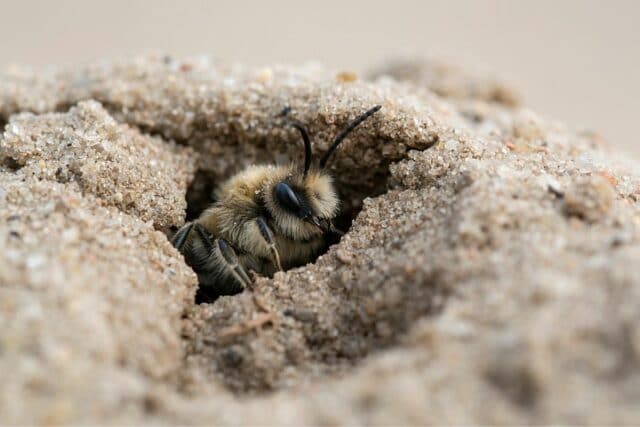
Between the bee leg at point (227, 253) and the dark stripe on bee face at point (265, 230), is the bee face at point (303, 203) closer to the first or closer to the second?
the dark stripe on bee face at point (265, 230)

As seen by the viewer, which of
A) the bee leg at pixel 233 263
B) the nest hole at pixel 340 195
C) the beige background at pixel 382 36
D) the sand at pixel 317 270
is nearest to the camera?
the sand at pixel 317 270

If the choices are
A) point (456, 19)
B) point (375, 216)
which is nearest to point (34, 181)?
point (375, 216)

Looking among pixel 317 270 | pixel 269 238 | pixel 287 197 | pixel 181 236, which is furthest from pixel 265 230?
pixel 317 270

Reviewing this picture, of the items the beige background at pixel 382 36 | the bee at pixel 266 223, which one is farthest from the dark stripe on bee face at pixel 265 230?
the beige background at pixel 382 36

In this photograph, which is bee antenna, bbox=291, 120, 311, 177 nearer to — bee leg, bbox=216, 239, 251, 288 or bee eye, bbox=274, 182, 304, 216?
bee eye, bbox=274, 182, 304, 216

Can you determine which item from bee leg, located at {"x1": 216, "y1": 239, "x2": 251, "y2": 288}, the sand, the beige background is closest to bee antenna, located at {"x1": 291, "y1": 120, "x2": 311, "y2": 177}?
the sand

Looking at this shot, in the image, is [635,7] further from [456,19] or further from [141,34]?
[141,34]
